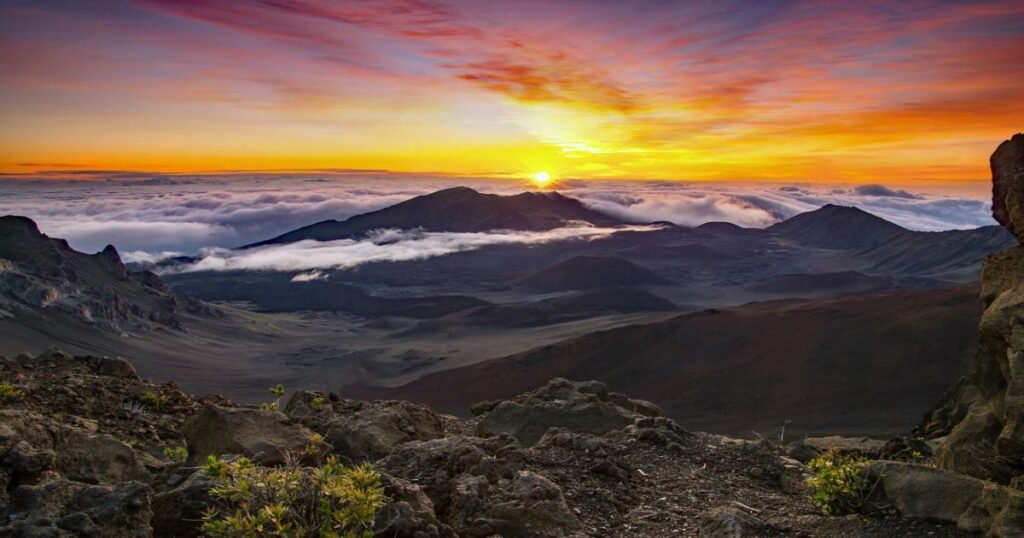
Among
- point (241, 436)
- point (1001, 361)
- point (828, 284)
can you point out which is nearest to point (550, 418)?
point (241, 436)

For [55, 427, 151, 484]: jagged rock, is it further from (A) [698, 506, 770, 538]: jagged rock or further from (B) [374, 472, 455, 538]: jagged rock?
(A) [698, 506, 770, 538]: jagged rock

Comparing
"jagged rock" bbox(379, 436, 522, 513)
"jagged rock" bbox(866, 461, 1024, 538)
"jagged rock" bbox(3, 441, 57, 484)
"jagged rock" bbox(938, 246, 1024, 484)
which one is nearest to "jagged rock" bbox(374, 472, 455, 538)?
"jagged rock" bbox(379, 436, 522, 513)

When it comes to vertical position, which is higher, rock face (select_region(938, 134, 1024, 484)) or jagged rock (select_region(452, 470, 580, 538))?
rock face (select_region(938, 134, 1024, 484))

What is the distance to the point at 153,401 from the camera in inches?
415

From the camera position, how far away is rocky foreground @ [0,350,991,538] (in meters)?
4.63

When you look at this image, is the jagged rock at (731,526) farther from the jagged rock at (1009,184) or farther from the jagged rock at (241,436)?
the jagged rock at (1009,184)

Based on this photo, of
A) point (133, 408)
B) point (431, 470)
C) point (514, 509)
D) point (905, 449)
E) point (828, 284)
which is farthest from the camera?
point (828, 284)

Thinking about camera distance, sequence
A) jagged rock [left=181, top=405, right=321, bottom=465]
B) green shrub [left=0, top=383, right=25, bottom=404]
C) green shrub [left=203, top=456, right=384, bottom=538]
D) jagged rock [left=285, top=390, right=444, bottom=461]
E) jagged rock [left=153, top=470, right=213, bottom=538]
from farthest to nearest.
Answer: green shrub [left=0, top=383, right=25, bottom=404]
jagged rock [left=285, top=390, right=444, bottom=461]
jagged rock [left=181, top=405, right=321, bottom=465]
jagged rock [left=153, top=470, right=213, bottom=538]
green shrub [left=203, top=456, right=384, bottom=538]

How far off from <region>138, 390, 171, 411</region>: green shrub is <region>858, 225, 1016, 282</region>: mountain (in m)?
138

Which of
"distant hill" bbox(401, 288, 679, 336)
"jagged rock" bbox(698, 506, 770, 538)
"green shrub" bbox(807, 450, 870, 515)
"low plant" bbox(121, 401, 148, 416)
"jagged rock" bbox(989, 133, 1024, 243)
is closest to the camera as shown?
"jagged rock" bbox(698, 506, 770, 538)

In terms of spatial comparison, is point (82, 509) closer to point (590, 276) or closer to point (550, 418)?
point (550, 418)

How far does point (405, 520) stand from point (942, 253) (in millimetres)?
165612

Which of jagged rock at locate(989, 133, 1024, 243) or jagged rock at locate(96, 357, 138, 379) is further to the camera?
jagged rock at locate(96, 357, 138, 379)

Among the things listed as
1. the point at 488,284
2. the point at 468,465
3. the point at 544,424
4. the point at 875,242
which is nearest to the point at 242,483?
the point at 468,465
